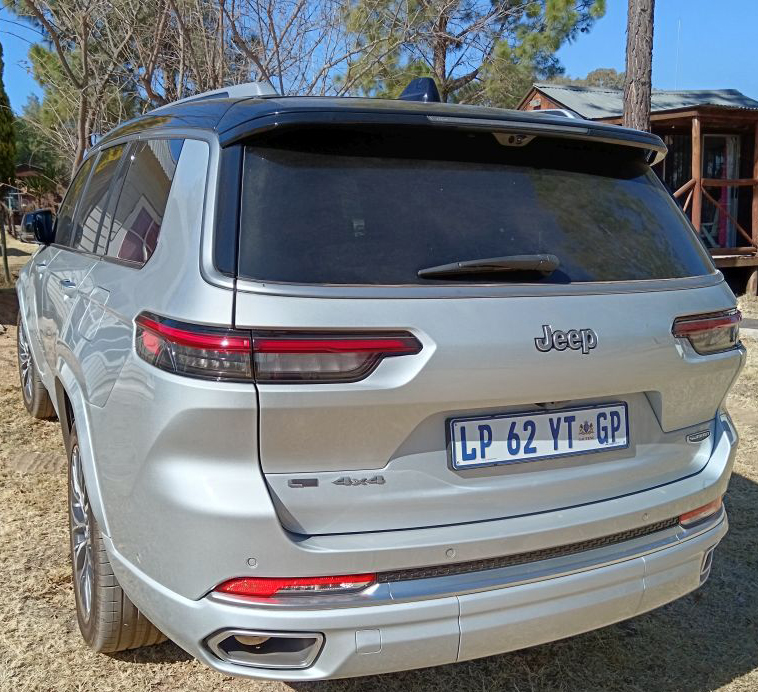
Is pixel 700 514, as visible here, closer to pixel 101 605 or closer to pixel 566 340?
pixel 566 340

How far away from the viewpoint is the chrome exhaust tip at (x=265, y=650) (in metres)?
1.89

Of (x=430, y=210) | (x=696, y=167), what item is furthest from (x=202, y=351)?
(x=696, y=167)

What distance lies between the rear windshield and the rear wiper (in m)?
0.02

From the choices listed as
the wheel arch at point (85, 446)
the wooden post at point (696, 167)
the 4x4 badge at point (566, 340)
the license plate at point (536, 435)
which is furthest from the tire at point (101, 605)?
the wooden post at point (696, 167)

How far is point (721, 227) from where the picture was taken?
56.0ft

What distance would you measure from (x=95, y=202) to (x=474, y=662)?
95.2 inches

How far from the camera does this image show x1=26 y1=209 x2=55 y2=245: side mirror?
4180 mm

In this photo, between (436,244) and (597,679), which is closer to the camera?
(436,244)

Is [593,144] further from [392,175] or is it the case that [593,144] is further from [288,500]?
[288,500]

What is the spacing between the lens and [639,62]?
9414 millimetres

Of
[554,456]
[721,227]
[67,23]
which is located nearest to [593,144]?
[554,456]

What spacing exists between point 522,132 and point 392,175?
1.40 feet

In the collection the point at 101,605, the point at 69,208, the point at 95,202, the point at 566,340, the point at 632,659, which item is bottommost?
the point at 632,659

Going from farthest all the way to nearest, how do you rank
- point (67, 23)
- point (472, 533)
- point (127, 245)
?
point (67, 23) < point (127, 245) < point (472, 533)
